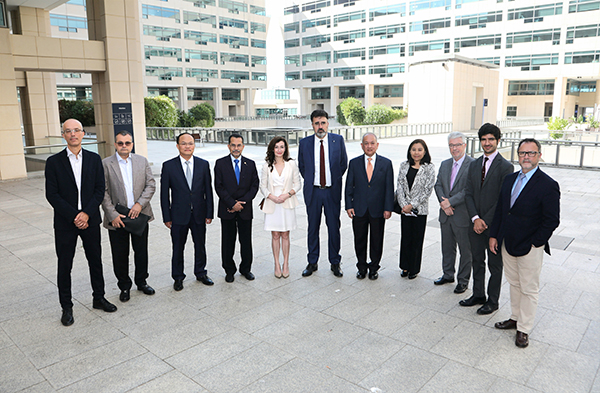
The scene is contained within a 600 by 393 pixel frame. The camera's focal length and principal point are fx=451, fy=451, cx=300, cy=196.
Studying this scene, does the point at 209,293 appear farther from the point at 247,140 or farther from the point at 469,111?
the point at 469,111

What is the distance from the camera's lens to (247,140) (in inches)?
1080

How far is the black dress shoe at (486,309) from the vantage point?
4.88 meters

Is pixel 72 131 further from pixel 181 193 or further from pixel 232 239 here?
pixel 232 239

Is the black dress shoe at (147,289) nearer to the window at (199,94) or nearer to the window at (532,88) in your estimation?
the window at (199,94)

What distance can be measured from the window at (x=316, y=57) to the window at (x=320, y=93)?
4532 millimetres

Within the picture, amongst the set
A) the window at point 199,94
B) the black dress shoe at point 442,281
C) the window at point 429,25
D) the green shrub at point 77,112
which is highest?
the window at point 429,25

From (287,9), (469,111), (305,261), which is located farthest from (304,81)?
(305,261)

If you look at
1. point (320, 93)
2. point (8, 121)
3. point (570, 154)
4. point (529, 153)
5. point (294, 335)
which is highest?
point (320, 93)

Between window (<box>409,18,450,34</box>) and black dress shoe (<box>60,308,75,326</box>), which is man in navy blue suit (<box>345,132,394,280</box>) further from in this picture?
window (<box>409,18,450,34</box>)

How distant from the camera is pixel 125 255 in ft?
17.7

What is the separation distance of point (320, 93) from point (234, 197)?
242 ft

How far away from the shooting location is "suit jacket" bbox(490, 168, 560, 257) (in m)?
4.00

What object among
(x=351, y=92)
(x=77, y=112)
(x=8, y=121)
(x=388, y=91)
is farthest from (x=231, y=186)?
(x=351, y=92)

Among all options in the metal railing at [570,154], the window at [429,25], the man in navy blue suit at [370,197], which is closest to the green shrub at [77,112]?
the metal railing at [570,154]
